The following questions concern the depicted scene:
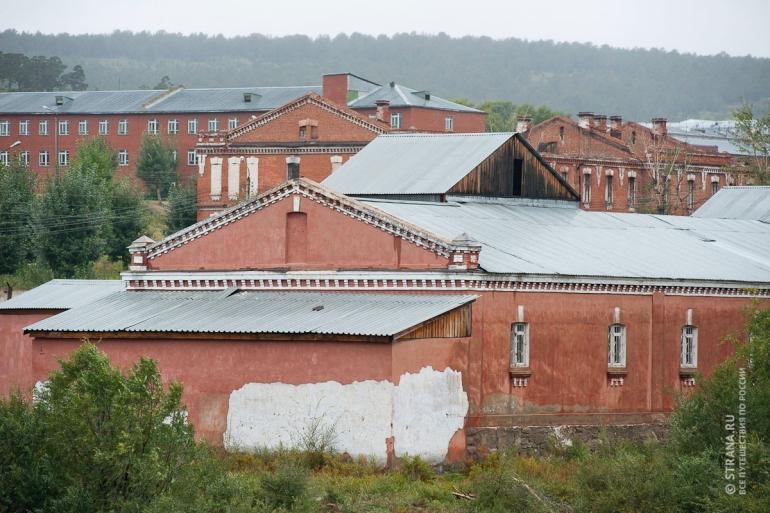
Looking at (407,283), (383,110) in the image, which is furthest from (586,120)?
Result: (407,283)

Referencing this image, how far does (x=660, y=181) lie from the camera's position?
87.2m

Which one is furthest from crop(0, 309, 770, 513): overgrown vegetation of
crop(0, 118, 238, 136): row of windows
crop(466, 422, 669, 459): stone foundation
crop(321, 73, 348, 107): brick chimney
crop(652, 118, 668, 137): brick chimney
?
crop(0, 118, 238, 136): row of windows

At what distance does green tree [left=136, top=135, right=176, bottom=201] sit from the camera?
111188 mm

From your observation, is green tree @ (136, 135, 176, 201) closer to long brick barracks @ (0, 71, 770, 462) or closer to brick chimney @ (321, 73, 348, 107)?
brick chimney @ (321, 73, 348, 107)

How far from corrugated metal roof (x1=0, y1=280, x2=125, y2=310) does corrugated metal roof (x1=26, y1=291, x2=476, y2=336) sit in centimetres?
396

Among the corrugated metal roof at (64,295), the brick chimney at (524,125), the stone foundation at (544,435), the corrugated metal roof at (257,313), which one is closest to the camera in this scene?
the corrugated metal roof at (257,313)

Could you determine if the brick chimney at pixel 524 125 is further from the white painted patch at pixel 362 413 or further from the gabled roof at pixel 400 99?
the white painted patch at pixel 362 413

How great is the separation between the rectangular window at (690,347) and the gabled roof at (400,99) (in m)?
59.7

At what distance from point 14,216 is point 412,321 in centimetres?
4701

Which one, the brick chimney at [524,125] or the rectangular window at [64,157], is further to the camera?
the rectangular window at [64,157]

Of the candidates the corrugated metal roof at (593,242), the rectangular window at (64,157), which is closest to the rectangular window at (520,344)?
the corrugated metal roof at (593,242)

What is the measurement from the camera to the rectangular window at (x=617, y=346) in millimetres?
43403

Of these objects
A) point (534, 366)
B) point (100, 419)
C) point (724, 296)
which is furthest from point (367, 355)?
point (724, 296)

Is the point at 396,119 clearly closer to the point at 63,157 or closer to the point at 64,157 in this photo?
the point at 64,157
